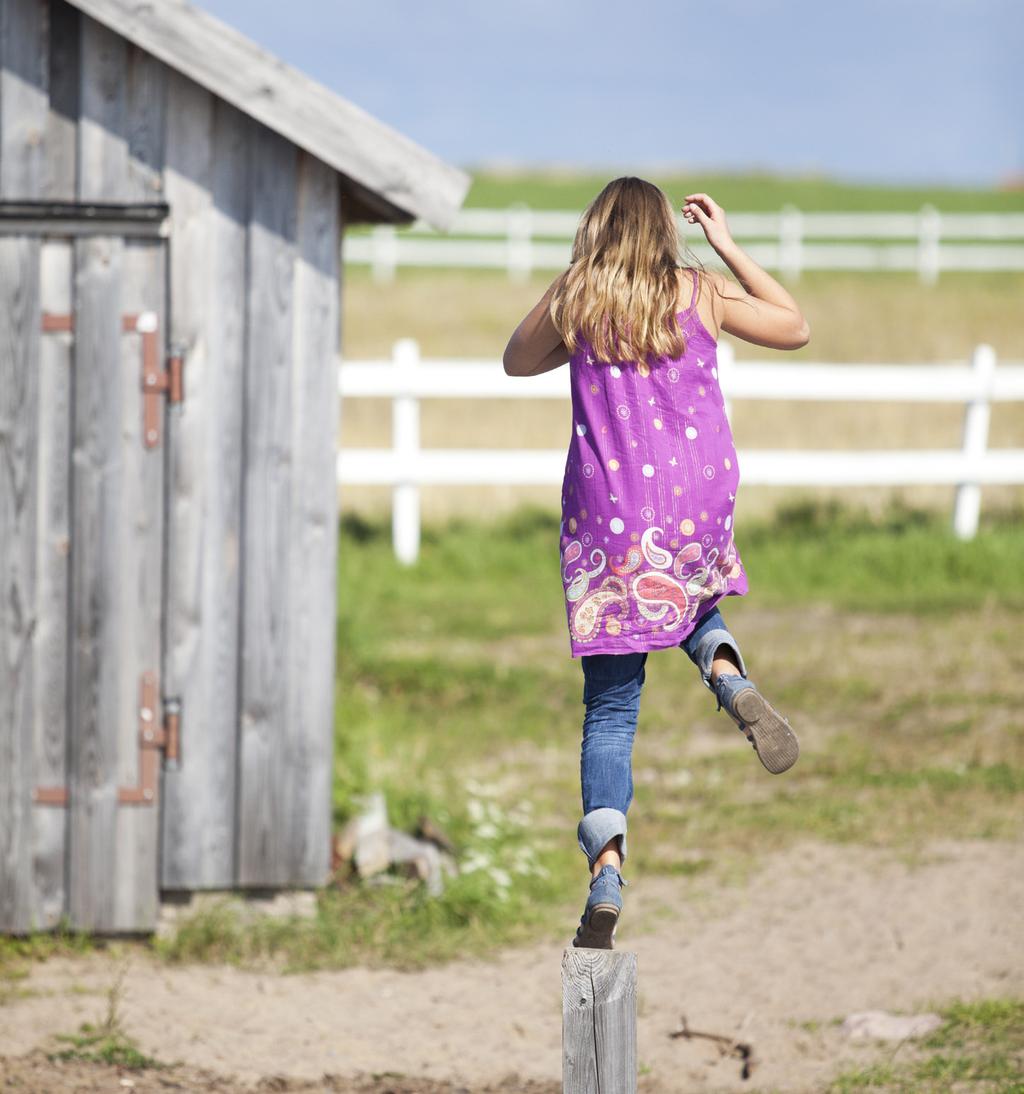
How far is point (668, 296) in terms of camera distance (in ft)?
10.8

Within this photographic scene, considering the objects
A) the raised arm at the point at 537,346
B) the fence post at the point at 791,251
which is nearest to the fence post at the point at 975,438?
the raised arm at the point at 537,346

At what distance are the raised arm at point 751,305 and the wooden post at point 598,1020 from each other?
1341 mm

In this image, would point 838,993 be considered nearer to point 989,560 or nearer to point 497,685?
point 497,685

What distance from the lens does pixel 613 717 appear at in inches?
A: 136

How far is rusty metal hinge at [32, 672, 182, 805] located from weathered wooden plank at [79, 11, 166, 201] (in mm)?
1780

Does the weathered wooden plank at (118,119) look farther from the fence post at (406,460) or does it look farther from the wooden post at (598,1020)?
the fence post at (406,460)

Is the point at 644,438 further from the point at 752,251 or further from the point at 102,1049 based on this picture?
the point at 752,251

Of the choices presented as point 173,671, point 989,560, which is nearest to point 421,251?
point 989,560

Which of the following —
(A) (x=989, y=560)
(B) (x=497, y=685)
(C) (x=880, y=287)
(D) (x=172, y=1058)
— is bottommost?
(D) (x=172, y=1058)

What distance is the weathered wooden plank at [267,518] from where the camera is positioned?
18.7 feet

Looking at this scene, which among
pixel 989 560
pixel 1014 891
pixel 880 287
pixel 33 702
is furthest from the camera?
pixel 880 287

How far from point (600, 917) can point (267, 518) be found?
9.72 ft

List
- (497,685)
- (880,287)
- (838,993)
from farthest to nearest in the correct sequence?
(880,287), (497,685), (838,993)

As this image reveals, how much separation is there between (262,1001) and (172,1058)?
0.55m
